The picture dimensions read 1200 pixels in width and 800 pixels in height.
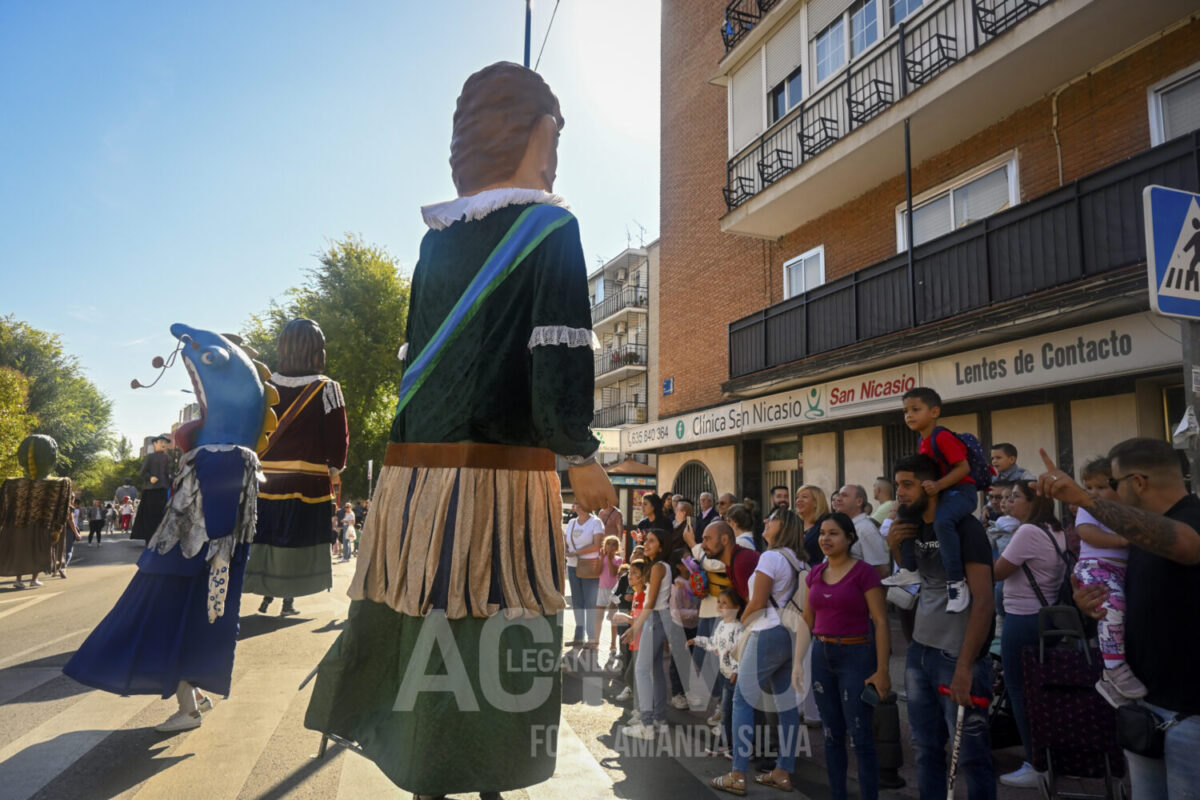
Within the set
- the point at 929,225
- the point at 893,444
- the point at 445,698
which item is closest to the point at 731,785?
the point at 445,698

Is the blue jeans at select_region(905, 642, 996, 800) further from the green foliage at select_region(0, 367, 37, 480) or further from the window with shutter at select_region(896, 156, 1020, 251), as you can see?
the green foliage at select_region(0, 367, 37, 480)

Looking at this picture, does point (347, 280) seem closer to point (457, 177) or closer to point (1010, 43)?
point (1010, 43)

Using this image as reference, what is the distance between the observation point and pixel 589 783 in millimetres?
3660

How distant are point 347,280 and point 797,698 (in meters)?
29.1

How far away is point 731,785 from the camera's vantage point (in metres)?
4.00

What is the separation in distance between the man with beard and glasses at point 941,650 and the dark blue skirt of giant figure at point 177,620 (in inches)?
139

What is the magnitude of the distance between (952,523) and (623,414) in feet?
116

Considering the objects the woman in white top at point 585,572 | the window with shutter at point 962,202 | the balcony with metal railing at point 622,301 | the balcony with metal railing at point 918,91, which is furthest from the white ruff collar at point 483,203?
the balcony with metal railing at point 622,301

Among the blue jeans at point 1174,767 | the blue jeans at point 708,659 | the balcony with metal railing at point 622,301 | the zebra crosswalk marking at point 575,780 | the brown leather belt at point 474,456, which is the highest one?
the balcony with metal railing at point 622,301

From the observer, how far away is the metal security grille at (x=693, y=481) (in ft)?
60.6

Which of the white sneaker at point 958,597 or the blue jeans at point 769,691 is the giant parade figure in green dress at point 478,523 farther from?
the blue jeans at point 769,691

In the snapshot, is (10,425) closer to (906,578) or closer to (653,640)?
(653,640)

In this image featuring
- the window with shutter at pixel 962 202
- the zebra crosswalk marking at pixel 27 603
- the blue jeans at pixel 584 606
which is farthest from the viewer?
the window with shutter at pixel 962 202

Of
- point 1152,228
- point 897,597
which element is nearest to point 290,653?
point 897,597
